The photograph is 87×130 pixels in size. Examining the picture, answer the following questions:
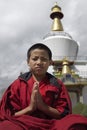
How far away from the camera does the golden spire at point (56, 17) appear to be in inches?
1032

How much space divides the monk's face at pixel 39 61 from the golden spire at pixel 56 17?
24092 mm

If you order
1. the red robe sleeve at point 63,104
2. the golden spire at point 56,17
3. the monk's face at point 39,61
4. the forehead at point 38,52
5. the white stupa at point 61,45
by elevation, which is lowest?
the red robe sleeve at point 63,104

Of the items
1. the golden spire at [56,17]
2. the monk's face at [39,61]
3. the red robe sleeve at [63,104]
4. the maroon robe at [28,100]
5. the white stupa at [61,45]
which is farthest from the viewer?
the golden spire at [56,17]

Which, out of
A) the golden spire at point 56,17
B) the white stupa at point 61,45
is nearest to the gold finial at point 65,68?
the white stupa at point 61,45

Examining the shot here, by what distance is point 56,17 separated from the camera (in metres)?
27.4

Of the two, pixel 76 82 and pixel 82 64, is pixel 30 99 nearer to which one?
pixel 76 82

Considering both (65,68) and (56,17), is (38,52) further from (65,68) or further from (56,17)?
(56,17)

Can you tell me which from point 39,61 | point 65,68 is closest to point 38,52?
point 39,61

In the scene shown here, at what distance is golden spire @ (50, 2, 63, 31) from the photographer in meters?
26.2

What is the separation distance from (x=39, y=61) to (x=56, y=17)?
83.2ft

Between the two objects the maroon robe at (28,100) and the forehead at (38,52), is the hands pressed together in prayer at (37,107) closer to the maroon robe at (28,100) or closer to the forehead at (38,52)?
the maroon robe at (28,100)

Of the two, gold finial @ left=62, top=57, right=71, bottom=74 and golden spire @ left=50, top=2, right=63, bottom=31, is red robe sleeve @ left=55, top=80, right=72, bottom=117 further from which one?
golden spire @ left=50, top=2, right=63, bottom=31

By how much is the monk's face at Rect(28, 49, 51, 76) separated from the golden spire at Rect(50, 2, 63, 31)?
24092 millimetres

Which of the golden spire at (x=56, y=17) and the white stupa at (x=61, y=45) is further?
the golden spire at (x=56, y=17)
